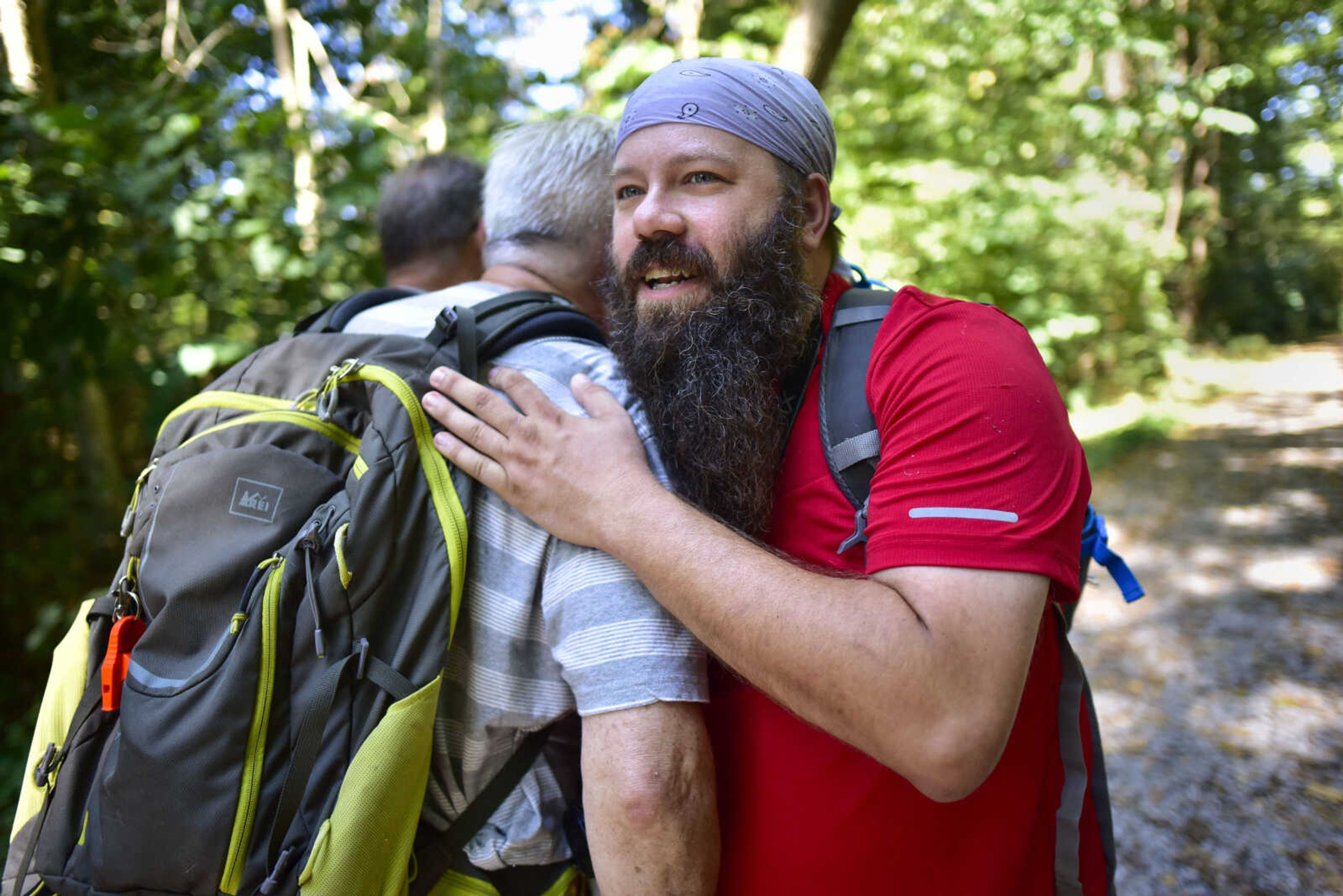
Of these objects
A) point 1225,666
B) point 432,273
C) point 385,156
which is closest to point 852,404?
point 432,273

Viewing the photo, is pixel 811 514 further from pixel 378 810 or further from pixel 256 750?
pixel 256 750

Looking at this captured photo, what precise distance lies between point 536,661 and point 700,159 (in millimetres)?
985

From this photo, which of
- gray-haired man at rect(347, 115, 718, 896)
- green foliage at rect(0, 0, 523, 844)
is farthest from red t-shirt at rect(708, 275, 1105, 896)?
green foliage at rect(0, 0, 523, 844)

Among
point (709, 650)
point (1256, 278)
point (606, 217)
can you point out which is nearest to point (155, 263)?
point (606, 217)

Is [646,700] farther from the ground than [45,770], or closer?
farther from the ground

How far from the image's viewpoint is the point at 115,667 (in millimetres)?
1326

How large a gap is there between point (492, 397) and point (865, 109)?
750 cm

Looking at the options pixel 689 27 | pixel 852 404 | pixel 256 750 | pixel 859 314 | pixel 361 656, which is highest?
pixel 689 27

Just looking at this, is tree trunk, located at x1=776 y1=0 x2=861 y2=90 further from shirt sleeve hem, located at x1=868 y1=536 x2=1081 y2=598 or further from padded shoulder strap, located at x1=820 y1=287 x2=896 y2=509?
shirt sleeve hem, located at x1=868 y1=536 x2=1081 y2=598

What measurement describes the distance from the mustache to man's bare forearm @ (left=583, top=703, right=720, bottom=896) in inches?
31.6

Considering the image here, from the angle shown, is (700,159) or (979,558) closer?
(979,558)

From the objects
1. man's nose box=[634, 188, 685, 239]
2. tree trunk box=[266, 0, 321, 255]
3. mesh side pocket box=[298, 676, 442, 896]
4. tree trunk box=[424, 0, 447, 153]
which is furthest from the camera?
tree trunk box=[424, 0, 447, 153]

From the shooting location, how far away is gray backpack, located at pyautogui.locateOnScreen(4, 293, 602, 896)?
3.92 feet

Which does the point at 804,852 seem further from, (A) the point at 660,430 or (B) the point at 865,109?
(B) the point at 865,109
